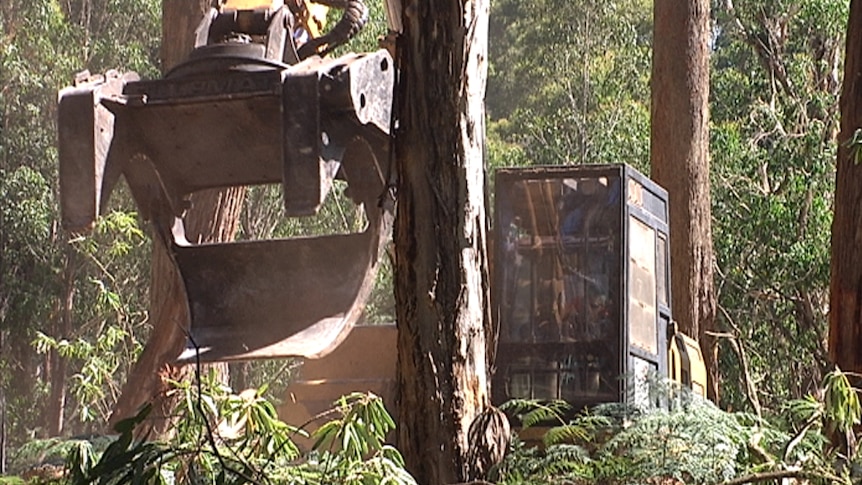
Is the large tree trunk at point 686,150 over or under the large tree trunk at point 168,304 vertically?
over

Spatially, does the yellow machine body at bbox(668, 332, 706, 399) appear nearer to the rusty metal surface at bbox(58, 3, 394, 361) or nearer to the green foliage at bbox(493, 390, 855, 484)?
the rusty metal surface at bbox(58, 3, 394, 361)

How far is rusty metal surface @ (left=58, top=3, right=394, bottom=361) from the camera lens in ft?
21.1

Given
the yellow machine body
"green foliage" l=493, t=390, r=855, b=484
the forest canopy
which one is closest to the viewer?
"green foliage" l=493, t=390, r=855, b=484

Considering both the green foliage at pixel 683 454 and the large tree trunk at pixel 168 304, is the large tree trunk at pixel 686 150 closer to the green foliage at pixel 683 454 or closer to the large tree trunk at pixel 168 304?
the large tree trunk at pixel 168 304

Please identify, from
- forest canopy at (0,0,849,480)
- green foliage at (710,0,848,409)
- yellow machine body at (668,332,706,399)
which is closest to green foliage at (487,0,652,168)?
forest canopy at (0,0,849,480)

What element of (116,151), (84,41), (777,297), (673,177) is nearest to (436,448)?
(116,151)

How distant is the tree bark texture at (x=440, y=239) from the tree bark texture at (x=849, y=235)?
9.53 feet

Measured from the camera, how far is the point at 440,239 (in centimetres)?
503

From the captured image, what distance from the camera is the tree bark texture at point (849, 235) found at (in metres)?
7.51

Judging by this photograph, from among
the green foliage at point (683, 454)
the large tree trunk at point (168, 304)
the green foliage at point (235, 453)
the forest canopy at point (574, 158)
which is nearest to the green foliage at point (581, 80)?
the forest canopy at point (574, 158)

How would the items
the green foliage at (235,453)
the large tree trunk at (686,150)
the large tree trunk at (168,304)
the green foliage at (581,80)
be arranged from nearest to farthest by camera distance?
the green foliage at (235,453) → the large tree trunk at (168,304) → the large tree trunk at (686,150) → the green foliage at (581,80)

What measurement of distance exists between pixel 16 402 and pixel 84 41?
678 cm

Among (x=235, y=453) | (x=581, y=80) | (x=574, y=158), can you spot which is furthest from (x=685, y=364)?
(x=581, y=80)

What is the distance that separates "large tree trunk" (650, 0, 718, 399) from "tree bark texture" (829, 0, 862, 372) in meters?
6.71
